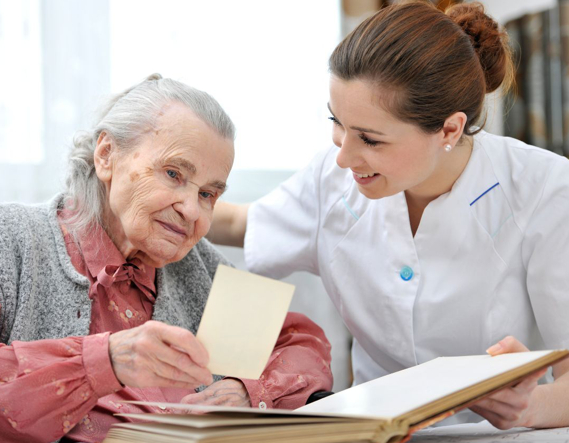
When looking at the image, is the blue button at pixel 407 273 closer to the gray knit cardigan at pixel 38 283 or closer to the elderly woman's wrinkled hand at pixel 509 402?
the elderly woman's wrinkled hand at pixel 509 402

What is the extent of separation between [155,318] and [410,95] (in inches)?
26.9

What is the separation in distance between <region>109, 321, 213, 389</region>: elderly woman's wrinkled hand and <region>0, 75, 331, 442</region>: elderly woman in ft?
0.32

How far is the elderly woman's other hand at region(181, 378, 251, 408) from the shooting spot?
125 centimetres

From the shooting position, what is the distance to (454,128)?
147 cm

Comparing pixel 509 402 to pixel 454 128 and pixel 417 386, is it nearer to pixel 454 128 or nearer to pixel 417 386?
pixel 417 386

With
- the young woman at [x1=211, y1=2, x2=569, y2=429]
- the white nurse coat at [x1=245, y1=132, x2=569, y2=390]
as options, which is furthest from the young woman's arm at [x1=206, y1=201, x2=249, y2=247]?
the white nurse coat at [x1=245, y1=132, x2=569, y2=390]

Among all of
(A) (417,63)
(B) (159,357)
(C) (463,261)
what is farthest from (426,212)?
(B) (159,357)

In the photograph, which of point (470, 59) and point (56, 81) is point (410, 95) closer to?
point (470, 59)

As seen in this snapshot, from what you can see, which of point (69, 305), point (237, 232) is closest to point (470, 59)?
point (237, 232)

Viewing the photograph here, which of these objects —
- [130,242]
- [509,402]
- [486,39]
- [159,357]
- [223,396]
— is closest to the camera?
[159,357]

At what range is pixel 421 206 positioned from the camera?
1.65m

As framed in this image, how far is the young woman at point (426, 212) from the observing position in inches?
54.9

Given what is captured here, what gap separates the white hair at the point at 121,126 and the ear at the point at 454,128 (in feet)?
1.49

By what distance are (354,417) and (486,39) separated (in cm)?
98
